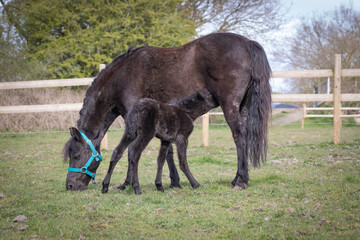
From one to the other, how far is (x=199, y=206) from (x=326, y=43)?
2191cm

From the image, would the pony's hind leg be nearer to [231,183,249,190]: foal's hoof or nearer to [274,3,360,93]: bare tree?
[231,183,249,190]: foal's hoof

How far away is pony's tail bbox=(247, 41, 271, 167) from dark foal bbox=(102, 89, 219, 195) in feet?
1.95

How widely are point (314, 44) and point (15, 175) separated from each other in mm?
21279

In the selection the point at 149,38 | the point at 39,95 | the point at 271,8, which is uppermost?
the point at 271,8

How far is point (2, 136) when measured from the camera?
39.7 ft

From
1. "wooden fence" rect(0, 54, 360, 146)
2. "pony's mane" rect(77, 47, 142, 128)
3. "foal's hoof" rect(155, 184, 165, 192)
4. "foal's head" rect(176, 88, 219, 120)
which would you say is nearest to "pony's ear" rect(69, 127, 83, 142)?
"pony's mane" rect(77, 47, 142, 128)

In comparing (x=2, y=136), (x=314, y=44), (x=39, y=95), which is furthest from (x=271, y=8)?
(x=2, y=136)

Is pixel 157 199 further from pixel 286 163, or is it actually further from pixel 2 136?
pixel 2 136

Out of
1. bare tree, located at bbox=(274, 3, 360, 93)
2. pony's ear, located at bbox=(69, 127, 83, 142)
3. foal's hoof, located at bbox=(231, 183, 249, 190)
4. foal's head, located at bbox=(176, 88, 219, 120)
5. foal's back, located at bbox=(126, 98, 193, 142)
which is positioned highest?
bare tree, located at bbox=(274, 3, 360, 93)

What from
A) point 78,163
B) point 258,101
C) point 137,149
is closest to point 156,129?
point 137,149

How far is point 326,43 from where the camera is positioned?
74.8 ft

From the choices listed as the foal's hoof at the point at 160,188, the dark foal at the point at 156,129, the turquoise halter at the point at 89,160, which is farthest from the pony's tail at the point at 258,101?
the turquoise halter at the point at 89,160

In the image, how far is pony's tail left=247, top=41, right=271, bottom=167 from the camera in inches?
183

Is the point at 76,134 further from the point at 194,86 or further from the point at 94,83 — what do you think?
the point at 194,86
